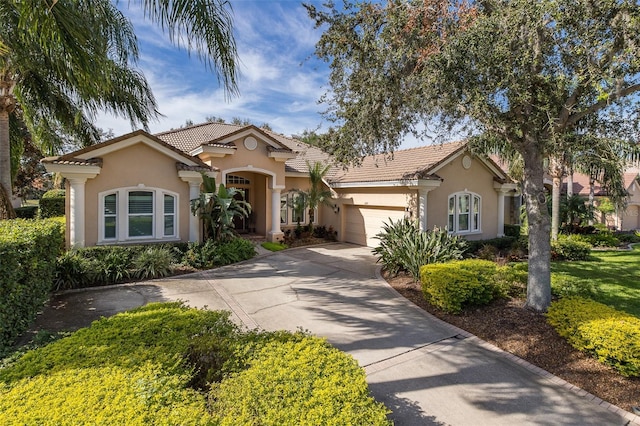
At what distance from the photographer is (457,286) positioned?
7.55 m

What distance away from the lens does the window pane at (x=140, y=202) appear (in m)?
12.2

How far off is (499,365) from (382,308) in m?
2.97

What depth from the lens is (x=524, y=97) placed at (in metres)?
6.39

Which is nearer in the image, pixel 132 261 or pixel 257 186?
pixel 132 261

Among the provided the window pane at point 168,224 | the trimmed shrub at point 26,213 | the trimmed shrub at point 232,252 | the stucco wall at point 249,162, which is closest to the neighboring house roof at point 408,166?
the stucco wall at point 249,162

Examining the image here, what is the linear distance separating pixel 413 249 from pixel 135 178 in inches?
398

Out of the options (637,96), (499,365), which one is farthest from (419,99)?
(499,365)

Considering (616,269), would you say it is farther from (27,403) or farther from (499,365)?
(27,403)

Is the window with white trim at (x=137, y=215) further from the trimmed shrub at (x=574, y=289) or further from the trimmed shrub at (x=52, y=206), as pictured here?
the trimmed shrub at (x=52, y=206)

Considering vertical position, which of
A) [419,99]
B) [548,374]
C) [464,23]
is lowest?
[548,374]

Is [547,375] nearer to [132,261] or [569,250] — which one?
[132,261]

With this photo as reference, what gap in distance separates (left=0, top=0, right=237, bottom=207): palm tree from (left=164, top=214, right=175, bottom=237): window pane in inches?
Result: 154

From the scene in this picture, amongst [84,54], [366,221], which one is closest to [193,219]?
[84,54]

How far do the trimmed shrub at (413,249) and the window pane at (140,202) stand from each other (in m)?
8.68
